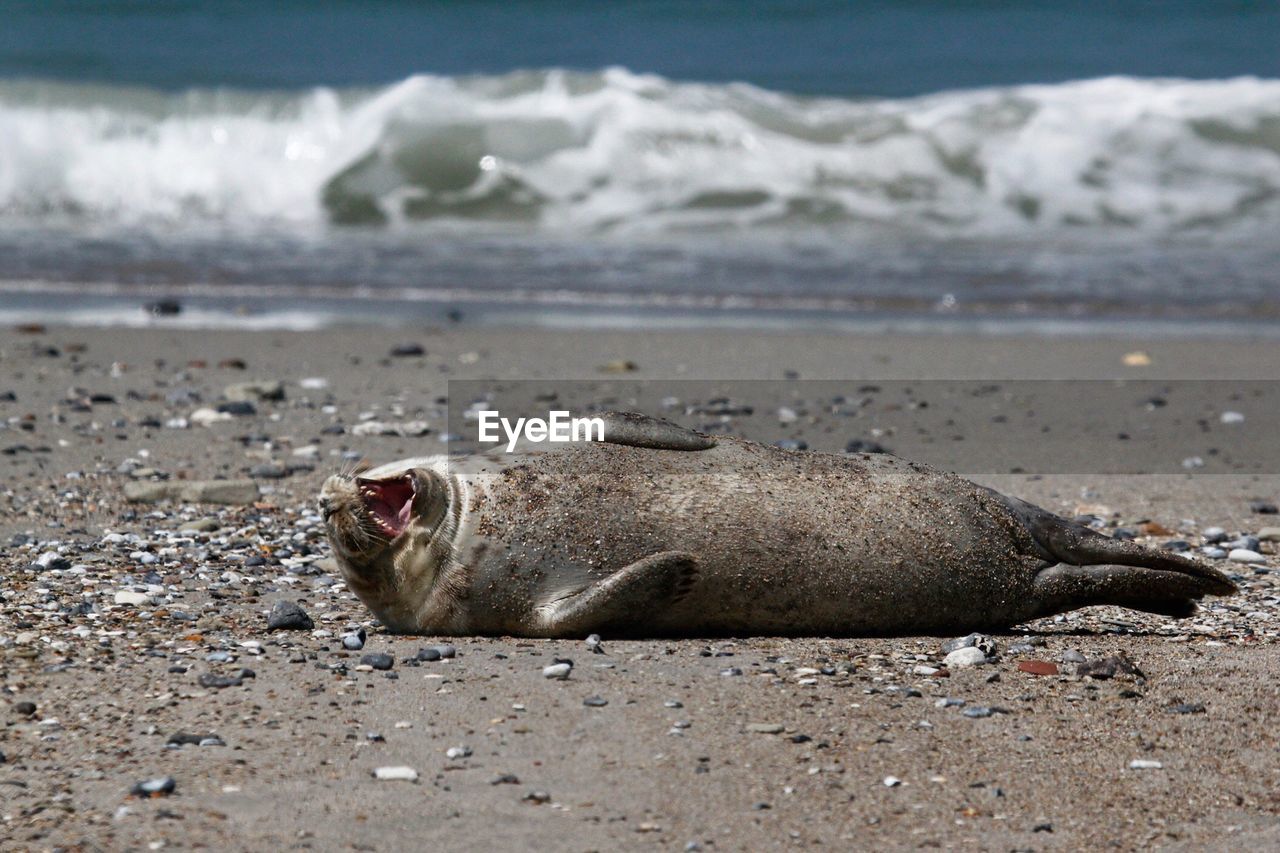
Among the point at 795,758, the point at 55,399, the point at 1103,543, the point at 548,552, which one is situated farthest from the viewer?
the point at 55,399

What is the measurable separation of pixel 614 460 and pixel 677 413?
3.36m

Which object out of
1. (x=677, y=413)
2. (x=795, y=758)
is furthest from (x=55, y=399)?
(x=795, y=758)

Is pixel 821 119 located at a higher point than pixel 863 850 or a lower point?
higher

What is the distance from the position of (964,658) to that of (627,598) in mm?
923

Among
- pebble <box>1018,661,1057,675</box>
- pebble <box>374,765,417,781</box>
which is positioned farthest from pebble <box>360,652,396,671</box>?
pebble <box>1018,661,1057,675</box>

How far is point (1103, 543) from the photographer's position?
4953mm

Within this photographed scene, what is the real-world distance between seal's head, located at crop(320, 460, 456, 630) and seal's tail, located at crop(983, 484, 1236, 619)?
1.76 metres

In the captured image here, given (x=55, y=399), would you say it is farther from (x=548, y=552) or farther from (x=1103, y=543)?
(x=1103, y=543)

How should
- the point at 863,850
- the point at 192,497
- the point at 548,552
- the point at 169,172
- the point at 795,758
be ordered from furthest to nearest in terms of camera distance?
the point at 169,172, the point at 192,497, the point at 548,552, the point at 795,758, the point at 863,850

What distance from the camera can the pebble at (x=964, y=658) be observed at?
438 centimetres

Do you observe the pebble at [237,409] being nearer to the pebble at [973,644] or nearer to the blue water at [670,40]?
the pebble at [973,644]

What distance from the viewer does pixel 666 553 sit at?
14.9 ft

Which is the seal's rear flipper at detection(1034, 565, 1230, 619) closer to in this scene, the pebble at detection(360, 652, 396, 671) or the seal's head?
the seal's head

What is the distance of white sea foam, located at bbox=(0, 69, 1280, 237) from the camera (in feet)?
57.9
